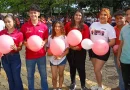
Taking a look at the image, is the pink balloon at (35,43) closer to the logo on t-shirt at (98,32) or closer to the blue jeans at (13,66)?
the blue jeans at (13,66)

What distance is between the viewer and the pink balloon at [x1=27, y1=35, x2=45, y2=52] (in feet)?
13.6

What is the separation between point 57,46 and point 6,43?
3.11ft

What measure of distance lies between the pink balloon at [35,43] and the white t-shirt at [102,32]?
112 cm

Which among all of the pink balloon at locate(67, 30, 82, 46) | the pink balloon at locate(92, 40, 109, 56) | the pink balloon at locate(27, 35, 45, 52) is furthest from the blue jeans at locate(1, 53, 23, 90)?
the pink balloon at locate(92, 40, 109, 56)

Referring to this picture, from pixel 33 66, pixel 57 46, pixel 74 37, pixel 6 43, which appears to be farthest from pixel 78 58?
pixel 6 43

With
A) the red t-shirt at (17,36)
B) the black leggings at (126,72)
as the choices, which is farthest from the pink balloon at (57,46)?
the black leggings at (126,72)

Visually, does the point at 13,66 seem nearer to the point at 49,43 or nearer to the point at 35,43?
the point at 35,43

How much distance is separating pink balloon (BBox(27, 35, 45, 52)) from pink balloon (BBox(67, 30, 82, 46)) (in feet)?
1.97

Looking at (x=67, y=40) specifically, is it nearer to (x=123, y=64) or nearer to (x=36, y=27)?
(x=36, y=27)

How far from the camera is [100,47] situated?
4.34 m

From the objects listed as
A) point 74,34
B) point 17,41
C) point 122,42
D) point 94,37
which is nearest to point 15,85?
point 17,41

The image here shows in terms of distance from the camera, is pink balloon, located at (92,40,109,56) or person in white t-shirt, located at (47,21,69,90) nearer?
pink balloon, located at (92,40,109,56)

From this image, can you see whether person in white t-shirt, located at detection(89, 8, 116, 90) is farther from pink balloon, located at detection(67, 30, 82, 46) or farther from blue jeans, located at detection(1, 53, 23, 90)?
blue jeans, located at detection(1, 53, 23, 90)

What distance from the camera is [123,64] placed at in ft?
12.9
